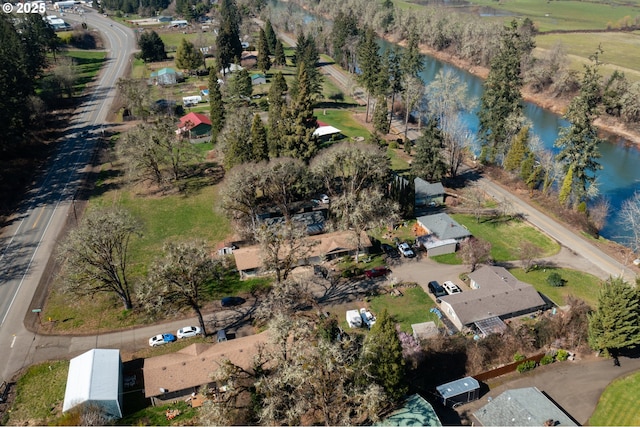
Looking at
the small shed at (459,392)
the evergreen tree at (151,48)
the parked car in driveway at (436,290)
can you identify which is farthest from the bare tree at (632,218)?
the evergreen tree at (151,48)

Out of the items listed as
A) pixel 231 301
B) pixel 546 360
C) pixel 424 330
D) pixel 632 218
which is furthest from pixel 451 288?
pixel 632 218

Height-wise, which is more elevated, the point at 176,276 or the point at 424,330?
the point at 176,276

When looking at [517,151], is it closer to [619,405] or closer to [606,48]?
[619,405]

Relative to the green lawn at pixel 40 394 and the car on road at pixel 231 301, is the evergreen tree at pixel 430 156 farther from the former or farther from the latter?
the green lawn at pixel 40 394

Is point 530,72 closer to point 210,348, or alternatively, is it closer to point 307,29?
point 307,29

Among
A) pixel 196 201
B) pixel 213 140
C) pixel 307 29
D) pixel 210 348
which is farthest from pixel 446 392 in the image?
pixel 307 29
